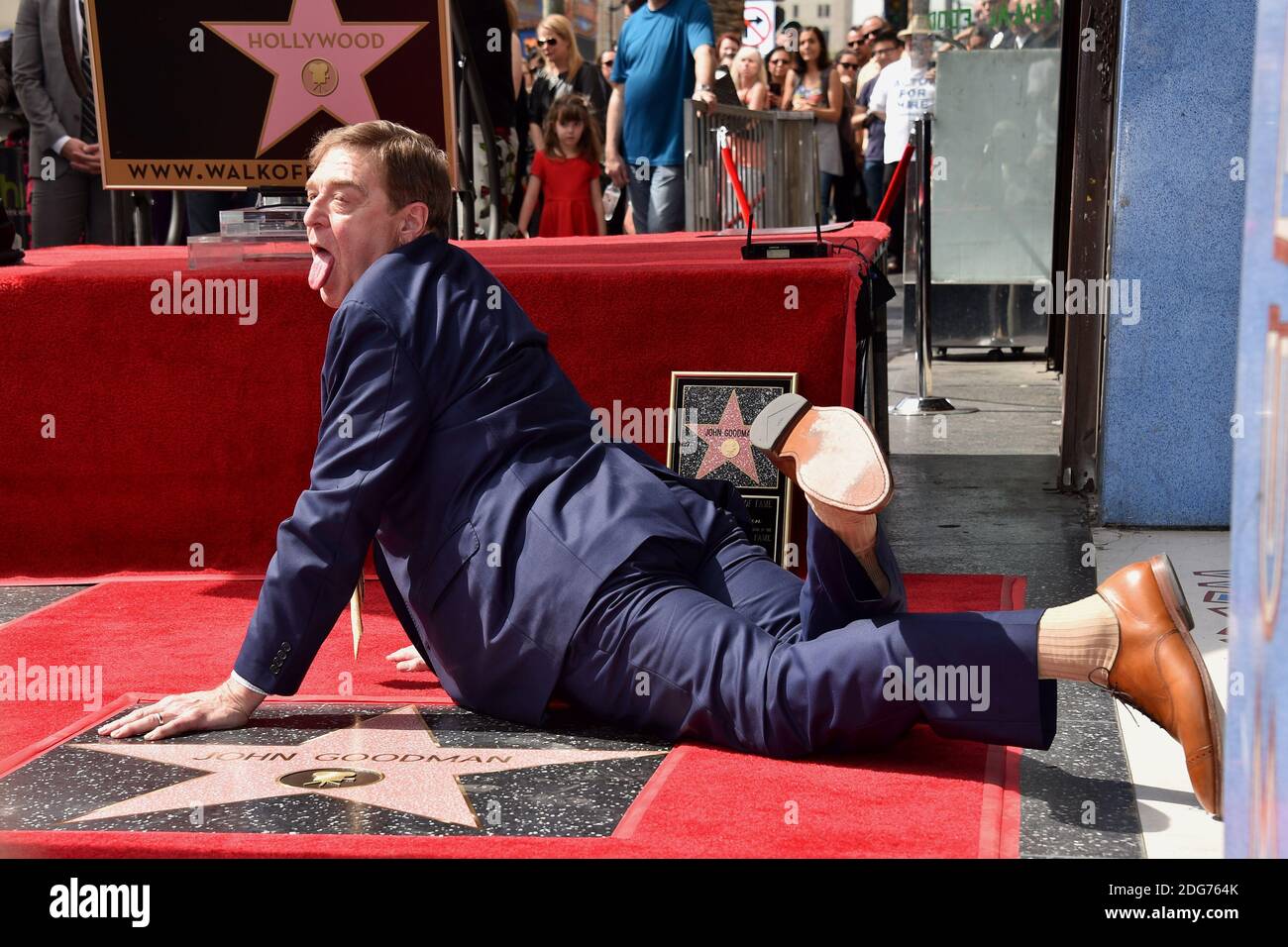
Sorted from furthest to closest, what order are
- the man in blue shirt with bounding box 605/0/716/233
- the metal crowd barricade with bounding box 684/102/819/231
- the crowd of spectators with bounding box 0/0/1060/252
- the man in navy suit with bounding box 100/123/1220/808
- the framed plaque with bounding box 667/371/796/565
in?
the man in blue shirt with bounding box 605/0/716/233 → the metal crowd barricade with bounding box 684/102/819/231 → the crowd of spectators with bounding box 0/0/1060/252 → the framed plaque with bounding box 667/371/796/565 → the man in navy suit with bounding box 100/123/1220/808

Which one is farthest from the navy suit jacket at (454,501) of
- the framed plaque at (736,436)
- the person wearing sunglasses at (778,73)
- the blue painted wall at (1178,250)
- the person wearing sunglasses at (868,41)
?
the person wearing sunglasses at (868,41)

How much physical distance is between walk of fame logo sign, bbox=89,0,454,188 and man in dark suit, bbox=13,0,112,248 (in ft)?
6.01

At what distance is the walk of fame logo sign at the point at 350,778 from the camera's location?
9.18 ft

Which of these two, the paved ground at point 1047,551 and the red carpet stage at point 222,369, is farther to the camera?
the red carpet stage at point 222,369

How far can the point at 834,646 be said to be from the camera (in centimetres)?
285

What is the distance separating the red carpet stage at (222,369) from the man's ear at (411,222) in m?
1.10

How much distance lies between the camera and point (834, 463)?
2.69m

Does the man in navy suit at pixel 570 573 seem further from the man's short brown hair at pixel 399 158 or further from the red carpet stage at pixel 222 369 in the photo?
the red carpet stage at pixel 222 369

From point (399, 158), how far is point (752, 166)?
4.89 meters

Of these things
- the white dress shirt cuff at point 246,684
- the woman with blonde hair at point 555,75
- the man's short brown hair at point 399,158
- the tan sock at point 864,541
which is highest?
the woman with blonde hair at point 555,75

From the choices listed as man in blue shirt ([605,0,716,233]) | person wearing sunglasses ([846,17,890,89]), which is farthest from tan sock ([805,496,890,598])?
person wearing sunglasses ([846,17,890,89])

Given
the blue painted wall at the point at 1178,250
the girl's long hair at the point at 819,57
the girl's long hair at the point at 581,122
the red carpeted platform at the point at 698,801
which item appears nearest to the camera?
the red carpeted platform at the point at 698,801

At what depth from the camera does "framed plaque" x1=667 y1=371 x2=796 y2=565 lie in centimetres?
438

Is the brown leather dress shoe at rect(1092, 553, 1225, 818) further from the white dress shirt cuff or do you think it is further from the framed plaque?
the framed plaque
